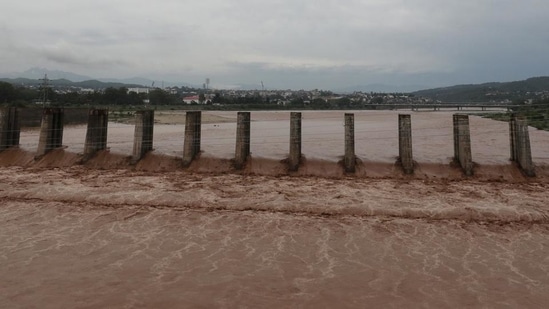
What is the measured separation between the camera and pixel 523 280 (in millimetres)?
6500

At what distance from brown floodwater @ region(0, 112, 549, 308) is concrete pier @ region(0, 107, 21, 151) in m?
3.71

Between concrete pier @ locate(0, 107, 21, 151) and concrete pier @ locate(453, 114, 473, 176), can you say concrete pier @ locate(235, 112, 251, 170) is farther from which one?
concrete pier @ locate(0, 107, 21, 151)

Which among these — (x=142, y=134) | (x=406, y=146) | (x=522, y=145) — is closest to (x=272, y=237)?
(x=406, y=146)

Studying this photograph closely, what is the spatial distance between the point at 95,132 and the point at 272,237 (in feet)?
Result: 39.1

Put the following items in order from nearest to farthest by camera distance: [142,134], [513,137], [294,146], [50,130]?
[513,137], [294,146], [142,134], [50,130]

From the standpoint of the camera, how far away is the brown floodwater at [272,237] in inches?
233

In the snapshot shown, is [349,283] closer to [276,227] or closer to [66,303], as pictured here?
[276,227]

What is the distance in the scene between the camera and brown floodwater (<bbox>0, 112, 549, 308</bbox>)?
5922mm

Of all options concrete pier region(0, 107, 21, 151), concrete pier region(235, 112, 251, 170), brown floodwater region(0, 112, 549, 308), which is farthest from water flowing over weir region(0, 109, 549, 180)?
concrete pier region(0, 107, 21, 151)

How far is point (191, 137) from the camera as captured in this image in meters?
16.2

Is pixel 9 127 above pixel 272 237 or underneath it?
above


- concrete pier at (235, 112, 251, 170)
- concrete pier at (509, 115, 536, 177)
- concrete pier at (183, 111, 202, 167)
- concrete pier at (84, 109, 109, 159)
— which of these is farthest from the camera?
concrete pier at (84, 109, 109, 159)

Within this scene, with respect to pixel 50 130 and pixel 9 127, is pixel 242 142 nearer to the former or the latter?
pixel 50 130

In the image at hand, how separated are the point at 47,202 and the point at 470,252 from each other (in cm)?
1025
